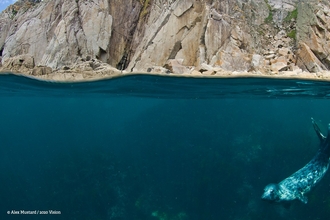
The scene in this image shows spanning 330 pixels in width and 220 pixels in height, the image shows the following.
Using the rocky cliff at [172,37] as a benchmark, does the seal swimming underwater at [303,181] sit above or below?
below

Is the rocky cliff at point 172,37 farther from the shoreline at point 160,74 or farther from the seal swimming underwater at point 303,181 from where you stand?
the seal swimming underwater at point 303,181

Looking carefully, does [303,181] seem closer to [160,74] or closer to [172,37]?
[160,74]

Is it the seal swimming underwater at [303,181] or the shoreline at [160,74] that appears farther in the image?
the shoreline at [160,74]

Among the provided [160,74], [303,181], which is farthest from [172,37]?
[303,181]

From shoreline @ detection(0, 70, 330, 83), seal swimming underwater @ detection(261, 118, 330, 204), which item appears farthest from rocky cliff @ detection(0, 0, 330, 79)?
seal swimming underwater @ detection(261, 118, 330, 204)

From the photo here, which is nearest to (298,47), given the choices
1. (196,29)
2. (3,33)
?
(196,29)

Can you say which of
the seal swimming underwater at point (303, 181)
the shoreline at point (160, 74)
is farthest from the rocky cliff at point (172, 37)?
the seal swimming underwater at point (303, 181)
